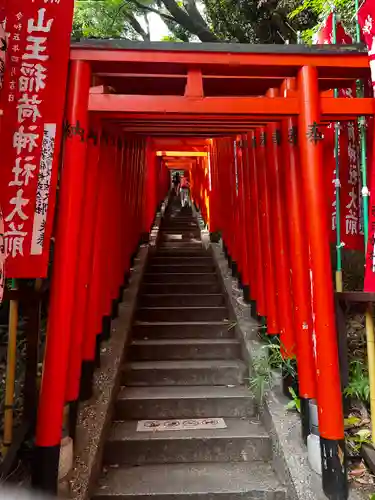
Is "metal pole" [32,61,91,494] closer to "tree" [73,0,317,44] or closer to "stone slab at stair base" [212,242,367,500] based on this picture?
"stone slab at stair base" [212,242,367,500]

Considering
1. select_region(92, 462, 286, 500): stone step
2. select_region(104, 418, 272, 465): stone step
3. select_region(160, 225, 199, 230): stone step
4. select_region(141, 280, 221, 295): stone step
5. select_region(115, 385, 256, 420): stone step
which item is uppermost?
select_region(160, 225, 199, 230): stone step

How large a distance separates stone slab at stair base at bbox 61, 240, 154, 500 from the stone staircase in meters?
0.20

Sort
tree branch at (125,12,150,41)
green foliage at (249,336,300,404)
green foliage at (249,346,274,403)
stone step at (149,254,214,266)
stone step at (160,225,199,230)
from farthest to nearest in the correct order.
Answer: tree branch at (125,12,150,41) < stone step at (160,225,199,230) < stone step at (149,254,214,266) < green foliage at (249,346,274,403) < green foliage at (249,336,300,404)

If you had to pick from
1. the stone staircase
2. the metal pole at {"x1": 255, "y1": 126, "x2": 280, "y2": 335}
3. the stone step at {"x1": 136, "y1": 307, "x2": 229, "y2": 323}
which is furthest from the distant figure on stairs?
the metal pole at {"x1": 255, "y1": 126, "x2": 280, "y2": 335}

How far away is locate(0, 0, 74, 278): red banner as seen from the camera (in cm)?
262

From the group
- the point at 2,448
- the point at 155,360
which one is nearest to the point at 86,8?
the point at 155,360

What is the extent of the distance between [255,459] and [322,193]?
2667 mm

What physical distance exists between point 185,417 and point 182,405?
133 millimetres

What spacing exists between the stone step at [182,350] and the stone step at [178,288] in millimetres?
1487

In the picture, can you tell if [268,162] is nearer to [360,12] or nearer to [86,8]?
[360,12]

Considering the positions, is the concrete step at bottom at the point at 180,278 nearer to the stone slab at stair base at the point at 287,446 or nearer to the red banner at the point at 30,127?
the stone slab at stair base at the point at 287,446

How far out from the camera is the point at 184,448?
143 inches

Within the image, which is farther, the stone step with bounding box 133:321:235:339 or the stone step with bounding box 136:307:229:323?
the stone step with bounding box 136:307:229:323

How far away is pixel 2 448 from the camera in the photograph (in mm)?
2891
